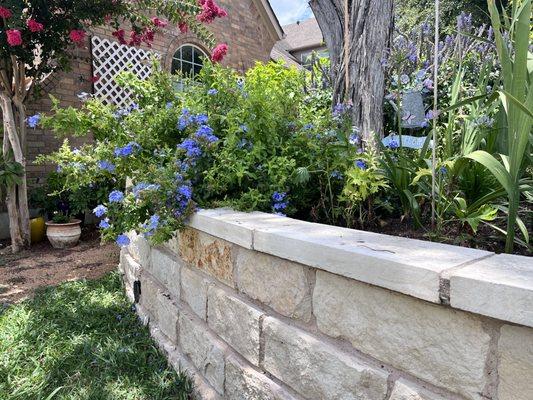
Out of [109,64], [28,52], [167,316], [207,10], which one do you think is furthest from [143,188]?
[109,64]

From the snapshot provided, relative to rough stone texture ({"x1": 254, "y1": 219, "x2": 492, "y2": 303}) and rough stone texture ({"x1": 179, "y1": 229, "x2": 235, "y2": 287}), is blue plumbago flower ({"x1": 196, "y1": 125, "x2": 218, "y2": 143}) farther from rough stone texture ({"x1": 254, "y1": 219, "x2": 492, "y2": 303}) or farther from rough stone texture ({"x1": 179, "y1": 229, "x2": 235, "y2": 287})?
rough stone texture ({"x1": 254, "y1": 219, "x2": 492, "y2": 303})

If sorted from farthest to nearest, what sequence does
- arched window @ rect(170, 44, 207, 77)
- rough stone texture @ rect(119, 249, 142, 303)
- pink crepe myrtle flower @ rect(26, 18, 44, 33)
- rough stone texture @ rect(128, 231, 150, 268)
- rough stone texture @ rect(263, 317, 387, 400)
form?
arched window @ rect(170, 44, 207, 77) → pink crepe myrtle flower @ rect(26, 18, 44, 33) → rough stone texture @ rect(119, 249, 142, 303) → rough stone texture @ rect(128, 231, 150, 268) → rough stone texture @ rect(263, 317, 387, 400)

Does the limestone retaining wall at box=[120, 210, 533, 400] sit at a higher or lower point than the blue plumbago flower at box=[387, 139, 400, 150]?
lower

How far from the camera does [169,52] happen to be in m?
7.62

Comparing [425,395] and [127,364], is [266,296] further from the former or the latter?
[127,364]

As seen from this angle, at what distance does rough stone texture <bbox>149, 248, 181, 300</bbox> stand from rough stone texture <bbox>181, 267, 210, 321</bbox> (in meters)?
0.08

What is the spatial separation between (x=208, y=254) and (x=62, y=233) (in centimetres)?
367

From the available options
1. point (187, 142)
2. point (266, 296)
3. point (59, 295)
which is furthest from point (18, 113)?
point (266, 296)

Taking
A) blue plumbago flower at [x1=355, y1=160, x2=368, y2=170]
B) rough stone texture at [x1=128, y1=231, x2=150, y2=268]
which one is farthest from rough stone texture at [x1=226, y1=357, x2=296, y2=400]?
rough stone texture at [x1=128, y1=231, x2=150, y2=268]

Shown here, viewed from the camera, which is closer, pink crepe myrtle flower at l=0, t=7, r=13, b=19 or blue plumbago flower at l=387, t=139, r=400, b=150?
blue plumbago flower at l=387, t=139, r=400, b=150

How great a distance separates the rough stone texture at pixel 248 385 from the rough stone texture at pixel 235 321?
0.15ft

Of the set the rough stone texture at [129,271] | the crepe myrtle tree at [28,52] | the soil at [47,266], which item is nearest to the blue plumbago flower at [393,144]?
the rough stone texture at [129,271]

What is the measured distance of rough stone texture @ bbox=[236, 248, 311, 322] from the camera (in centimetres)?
130

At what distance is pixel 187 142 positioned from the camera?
79.7 inches
